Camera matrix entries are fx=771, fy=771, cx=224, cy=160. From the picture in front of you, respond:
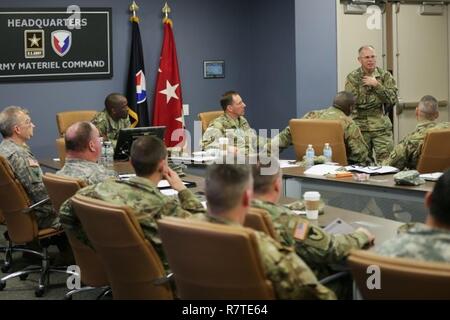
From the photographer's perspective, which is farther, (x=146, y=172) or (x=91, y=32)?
(x=91, y=32)

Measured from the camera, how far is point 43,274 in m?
5.35

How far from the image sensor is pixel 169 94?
29.5 ft

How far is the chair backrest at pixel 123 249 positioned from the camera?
330cm

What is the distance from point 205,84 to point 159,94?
0.77 metres

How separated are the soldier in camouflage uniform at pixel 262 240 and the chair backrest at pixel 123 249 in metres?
0.64

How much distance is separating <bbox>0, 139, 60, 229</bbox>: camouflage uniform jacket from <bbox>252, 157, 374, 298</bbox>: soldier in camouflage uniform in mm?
2408

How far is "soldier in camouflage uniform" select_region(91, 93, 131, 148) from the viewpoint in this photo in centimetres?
755

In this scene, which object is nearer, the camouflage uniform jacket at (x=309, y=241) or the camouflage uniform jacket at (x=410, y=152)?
the camouflage uniform jacket at (x=309, y=241)

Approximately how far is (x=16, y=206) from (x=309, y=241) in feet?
8.86

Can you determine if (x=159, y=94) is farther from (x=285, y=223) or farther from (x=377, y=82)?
(x=285, y=223)

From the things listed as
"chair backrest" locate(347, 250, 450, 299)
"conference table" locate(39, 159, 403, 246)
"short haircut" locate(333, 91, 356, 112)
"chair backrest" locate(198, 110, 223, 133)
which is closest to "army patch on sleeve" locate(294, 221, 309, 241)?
"conference table" locate(39, 159, 403, 246)

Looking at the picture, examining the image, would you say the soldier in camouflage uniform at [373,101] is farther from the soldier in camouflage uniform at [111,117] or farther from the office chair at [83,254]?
the office chair at [83,254]

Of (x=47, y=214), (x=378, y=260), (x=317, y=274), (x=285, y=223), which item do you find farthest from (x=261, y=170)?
(x=47, y=214)

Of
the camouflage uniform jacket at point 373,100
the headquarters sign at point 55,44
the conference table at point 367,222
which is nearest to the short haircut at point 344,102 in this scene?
the camouflage uniform jacket at point 373,100
